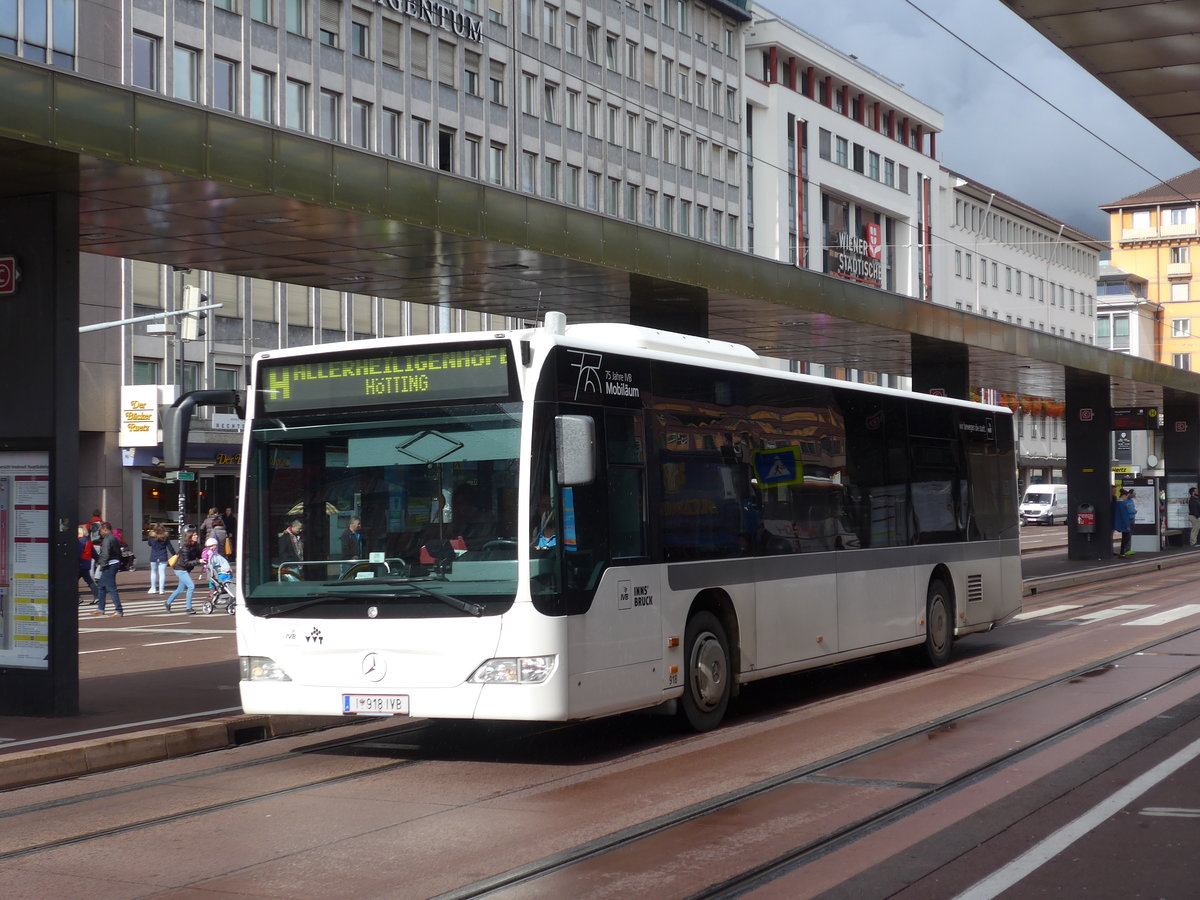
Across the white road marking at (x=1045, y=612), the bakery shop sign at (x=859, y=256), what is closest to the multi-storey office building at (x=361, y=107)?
the bakery shop sign at (x=859, y=256)

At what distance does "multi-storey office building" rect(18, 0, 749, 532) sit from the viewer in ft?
145

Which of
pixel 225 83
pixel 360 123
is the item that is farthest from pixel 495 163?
pixel 225 83

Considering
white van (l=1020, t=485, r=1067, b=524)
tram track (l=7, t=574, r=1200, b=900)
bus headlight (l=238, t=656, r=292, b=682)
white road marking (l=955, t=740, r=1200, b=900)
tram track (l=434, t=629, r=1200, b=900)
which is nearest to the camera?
white road marking (l=955, t=740, r=1200, b=900)

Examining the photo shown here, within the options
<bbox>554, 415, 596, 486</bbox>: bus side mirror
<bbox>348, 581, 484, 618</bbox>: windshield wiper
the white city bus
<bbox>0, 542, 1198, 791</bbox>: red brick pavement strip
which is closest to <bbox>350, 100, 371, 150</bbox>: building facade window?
<bbox>0, 542, 1198, 791</bbox>: red brick pavement strip

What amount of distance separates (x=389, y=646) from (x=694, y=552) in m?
2.52

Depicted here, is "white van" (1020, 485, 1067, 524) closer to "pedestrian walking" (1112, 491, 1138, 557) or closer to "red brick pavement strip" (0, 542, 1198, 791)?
"pedestrian walking" (1112, 491, 1138, 557)

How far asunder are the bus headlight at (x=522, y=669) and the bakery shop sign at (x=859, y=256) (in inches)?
2756

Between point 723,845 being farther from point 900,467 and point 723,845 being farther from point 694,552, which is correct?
point 900,467

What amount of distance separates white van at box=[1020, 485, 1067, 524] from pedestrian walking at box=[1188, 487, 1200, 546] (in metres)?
31.4

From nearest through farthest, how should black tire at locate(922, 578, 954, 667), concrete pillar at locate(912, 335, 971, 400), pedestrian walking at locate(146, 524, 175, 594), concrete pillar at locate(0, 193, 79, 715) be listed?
1. concrete pillar at locate(0, 193, 79, 715)
2. black tire at locate(922, 578, 954, 667)
3. concrete pillar at locate(912, 335, 971, 400)
4. pedestrian walking at locate(146, 524, 175, 594)

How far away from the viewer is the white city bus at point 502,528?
392 inches

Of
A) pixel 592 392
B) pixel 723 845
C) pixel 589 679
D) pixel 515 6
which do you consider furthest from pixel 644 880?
pixel 515 6

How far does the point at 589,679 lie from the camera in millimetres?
10203

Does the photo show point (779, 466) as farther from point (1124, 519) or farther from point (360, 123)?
point (360, 123)
